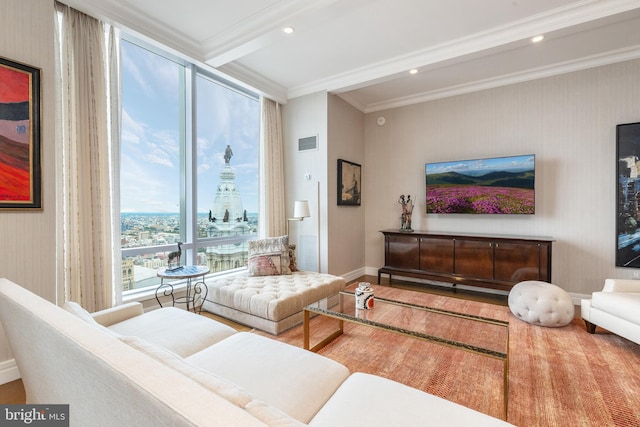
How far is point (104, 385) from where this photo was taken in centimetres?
62

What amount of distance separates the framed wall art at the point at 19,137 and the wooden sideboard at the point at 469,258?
3.87 meters

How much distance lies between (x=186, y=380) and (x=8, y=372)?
7.92ft

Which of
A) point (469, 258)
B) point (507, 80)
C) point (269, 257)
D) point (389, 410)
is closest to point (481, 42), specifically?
point (507, 80)

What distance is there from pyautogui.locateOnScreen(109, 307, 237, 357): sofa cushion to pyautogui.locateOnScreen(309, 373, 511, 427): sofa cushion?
2.90 feet

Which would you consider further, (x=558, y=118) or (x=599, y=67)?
(x=558, y=118)

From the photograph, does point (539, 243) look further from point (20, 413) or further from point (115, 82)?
point (115, 82)

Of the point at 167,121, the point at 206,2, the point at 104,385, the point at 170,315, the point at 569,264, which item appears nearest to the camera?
the point at 104,385

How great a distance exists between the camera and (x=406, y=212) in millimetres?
4539

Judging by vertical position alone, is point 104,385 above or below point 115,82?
below

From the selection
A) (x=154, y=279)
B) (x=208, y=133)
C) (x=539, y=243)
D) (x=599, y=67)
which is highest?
(x=599, y=67)

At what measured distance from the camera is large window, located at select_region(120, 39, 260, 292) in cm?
295

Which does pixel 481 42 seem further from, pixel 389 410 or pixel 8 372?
pixel 8 372

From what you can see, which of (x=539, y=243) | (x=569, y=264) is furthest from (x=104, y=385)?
(x=569, y=264)

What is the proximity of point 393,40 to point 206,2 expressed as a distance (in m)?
1.91
